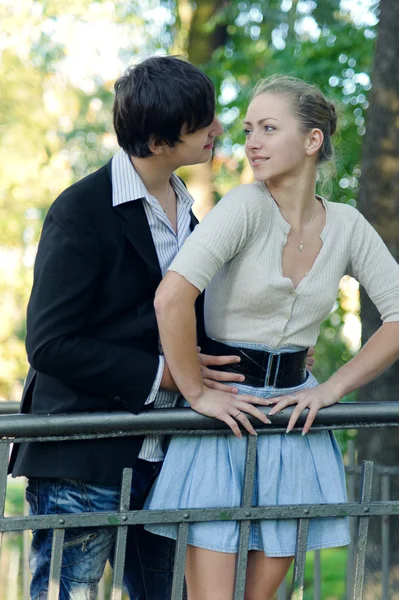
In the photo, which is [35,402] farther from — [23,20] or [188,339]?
[23,20]

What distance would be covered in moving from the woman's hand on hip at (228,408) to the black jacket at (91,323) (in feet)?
0.50

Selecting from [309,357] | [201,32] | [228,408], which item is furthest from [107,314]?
[201,32]

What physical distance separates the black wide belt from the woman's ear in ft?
1.92

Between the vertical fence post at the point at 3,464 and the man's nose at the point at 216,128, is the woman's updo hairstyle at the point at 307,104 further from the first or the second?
the vertical fence post at the point at 3,464

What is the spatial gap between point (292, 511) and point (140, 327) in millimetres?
657

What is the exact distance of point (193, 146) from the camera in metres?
2.51

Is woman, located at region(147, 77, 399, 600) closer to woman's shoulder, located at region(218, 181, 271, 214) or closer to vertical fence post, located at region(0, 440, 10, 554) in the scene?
woman's shoulder, located at region(218, 181, 271, 214)

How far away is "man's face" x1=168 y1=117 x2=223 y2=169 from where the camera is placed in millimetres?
2488

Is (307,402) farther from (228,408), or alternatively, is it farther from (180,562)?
(180,562)

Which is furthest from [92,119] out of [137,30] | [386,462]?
[386,462]

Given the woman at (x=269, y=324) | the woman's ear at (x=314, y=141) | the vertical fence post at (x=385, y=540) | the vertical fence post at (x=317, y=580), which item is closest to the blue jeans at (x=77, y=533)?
the woman at (x=269, y=324)

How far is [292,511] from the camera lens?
8.04 feet

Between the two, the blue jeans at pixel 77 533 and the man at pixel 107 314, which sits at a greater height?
the man at pixel 107 314

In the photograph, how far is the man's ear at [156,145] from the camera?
8.06 feet
